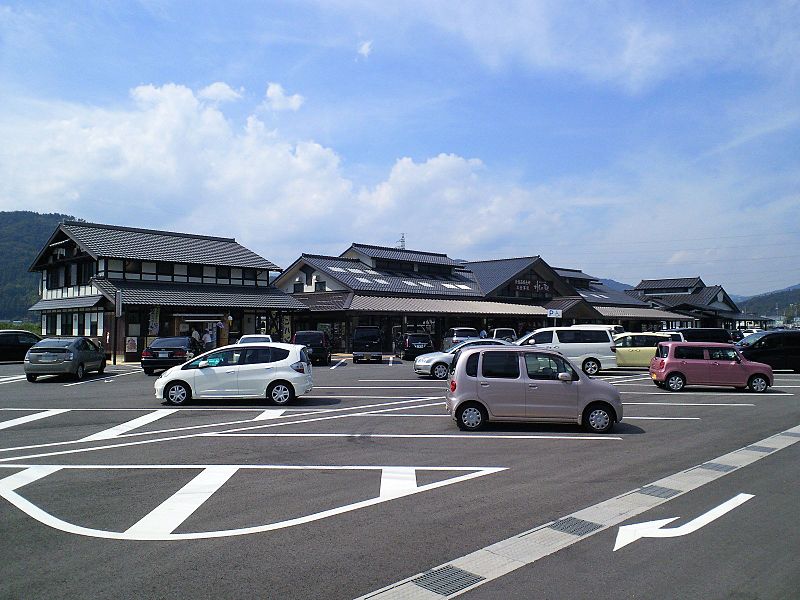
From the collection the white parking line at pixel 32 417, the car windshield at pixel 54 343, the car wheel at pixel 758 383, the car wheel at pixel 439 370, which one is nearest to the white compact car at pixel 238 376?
the white parking line at pixel 32 417

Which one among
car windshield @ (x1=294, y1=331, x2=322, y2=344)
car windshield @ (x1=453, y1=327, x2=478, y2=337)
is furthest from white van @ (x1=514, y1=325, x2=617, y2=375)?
car windshield @ (x1=294, y1=331, x2=322, y2=344)

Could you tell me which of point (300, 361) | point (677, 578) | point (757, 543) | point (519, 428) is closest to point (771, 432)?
point (519, 428)

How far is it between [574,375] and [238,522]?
24.4 feet

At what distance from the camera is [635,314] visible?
60.6 metres

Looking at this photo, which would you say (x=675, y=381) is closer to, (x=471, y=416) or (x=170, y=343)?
(x=471, y=416)

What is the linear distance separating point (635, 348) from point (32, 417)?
22781 millimetres

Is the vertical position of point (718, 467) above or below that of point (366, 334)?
below

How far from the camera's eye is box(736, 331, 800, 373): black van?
2653 cm

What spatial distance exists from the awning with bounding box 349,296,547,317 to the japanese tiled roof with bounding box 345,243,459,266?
20.5 feet

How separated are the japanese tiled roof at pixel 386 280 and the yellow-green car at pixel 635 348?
64.4ft

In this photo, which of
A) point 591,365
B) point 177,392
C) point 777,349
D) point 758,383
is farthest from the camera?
point 777,349

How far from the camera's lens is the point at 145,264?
36.9 meters

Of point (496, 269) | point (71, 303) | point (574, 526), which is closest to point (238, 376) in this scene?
point (574, 526)

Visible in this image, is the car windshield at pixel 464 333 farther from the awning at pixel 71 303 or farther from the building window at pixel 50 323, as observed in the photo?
the building window at pixel 50 323
